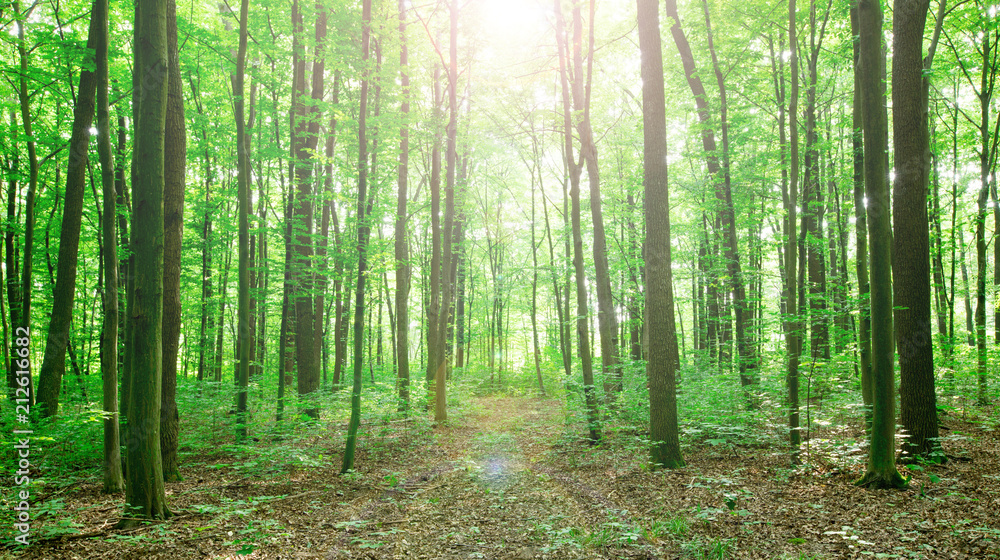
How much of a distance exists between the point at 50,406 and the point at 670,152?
71.2 ft

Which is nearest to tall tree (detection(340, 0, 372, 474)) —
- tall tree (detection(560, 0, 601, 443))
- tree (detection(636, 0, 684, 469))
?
tall tree (detection(560, 0, 601, 443))

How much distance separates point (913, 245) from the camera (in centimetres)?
673

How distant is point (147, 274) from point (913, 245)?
998cm

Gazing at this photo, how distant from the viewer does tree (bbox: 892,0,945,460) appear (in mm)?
6652

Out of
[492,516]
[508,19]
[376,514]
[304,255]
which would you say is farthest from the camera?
[508,19]

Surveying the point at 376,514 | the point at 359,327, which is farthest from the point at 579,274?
the point at 376,514

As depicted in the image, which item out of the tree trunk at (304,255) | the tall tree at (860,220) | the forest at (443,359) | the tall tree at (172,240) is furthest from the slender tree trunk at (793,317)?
the tree trunk at (304,255)

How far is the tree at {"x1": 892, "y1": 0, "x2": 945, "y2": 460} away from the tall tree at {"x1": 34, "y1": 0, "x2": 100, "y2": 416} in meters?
12.6

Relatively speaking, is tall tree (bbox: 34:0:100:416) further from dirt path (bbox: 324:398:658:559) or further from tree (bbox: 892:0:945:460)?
tree (bbox: 892:0:945:460)

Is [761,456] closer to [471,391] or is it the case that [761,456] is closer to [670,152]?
[471,391]

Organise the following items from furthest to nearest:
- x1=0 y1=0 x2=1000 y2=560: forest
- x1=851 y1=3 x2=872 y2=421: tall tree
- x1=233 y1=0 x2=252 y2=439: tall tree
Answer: x1=233 y1=0 x2=252 y2=439: tall tree, x1=851 y1=3 x2=872 y2=421: tall tree, x1=0 y1=0 x2=1000 y2=560: forest

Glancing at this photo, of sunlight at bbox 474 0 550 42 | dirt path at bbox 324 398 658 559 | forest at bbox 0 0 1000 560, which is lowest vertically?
dirt path at bbox 324 398 658 559

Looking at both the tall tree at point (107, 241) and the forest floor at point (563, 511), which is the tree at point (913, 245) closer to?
the forest floor at point (563, 511)

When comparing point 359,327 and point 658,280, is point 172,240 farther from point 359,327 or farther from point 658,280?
point 658,280
